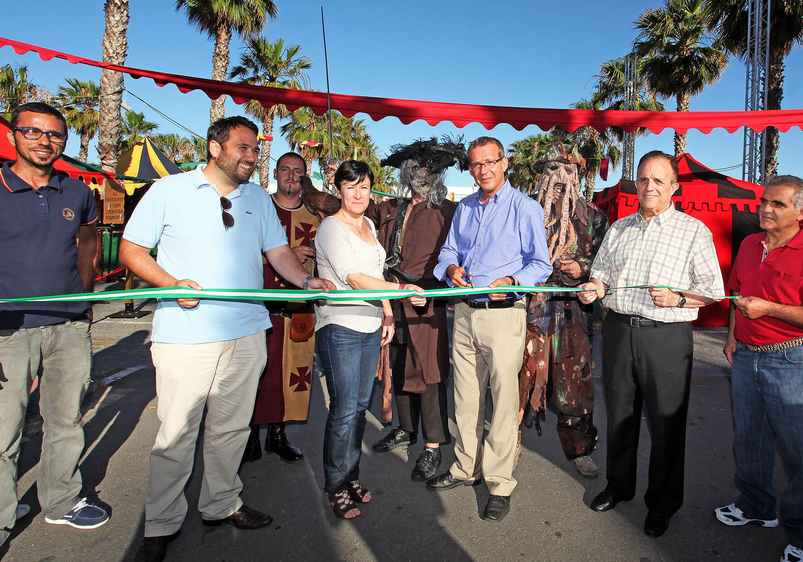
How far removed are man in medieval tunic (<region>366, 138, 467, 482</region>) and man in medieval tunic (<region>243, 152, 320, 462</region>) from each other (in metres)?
0.63

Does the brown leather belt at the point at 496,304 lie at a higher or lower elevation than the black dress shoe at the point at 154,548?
higher

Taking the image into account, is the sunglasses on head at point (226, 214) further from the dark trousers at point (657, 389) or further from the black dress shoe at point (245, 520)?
the dark trousers at point (657, 389)

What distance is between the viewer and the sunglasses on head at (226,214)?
273 centimetres

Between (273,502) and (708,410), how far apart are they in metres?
4.04

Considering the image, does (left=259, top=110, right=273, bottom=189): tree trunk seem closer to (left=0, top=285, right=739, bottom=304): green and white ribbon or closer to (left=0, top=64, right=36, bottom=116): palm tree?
(left=0, top=64, right=36, bottom=116): palm tree

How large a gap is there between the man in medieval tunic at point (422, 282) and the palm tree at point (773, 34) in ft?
51.5

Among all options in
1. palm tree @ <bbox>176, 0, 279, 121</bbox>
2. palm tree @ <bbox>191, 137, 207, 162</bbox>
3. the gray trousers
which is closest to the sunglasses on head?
the gray trousers

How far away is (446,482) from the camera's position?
3.43 m

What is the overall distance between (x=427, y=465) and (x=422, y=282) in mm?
1315

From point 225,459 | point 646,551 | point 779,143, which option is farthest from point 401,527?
point 779,143

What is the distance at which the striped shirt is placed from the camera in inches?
112

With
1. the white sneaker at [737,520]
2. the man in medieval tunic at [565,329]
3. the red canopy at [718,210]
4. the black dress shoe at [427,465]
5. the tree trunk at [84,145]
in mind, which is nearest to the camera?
the white sneaker at [737,520]

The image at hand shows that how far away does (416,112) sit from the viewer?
4.95 m

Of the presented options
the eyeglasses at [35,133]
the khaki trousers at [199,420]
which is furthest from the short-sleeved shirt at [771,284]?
the eyeglasses at [35,133]
